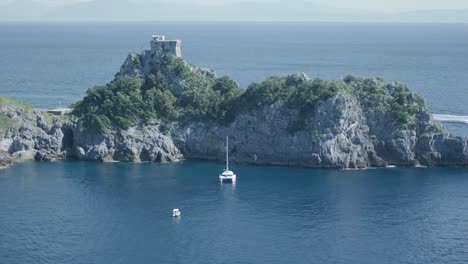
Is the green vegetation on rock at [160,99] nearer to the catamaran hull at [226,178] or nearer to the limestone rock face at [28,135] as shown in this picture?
the limestone rock face at [28,135]

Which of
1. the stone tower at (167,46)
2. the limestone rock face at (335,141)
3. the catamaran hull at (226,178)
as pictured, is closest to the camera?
the catamaran hull at (226,178)

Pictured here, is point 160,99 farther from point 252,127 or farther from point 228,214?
point 228,214

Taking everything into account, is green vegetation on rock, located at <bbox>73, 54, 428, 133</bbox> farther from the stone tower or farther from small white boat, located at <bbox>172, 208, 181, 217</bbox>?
small white boat, located at <bbox>172, 208, 181, 217</bbox>

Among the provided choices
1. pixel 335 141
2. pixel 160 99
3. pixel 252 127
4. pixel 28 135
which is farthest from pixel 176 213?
pixel 28 135

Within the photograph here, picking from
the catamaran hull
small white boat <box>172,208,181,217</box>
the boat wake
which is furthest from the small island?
small white boat <box>172,208,181,217</box>

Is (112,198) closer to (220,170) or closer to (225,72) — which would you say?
(220,170)

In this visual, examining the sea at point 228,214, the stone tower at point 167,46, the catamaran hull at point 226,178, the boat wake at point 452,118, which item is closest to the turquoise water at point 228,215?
the sea at point 228,214

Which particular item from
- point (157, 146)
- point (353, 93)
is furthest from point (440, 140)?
point (157, 146)
